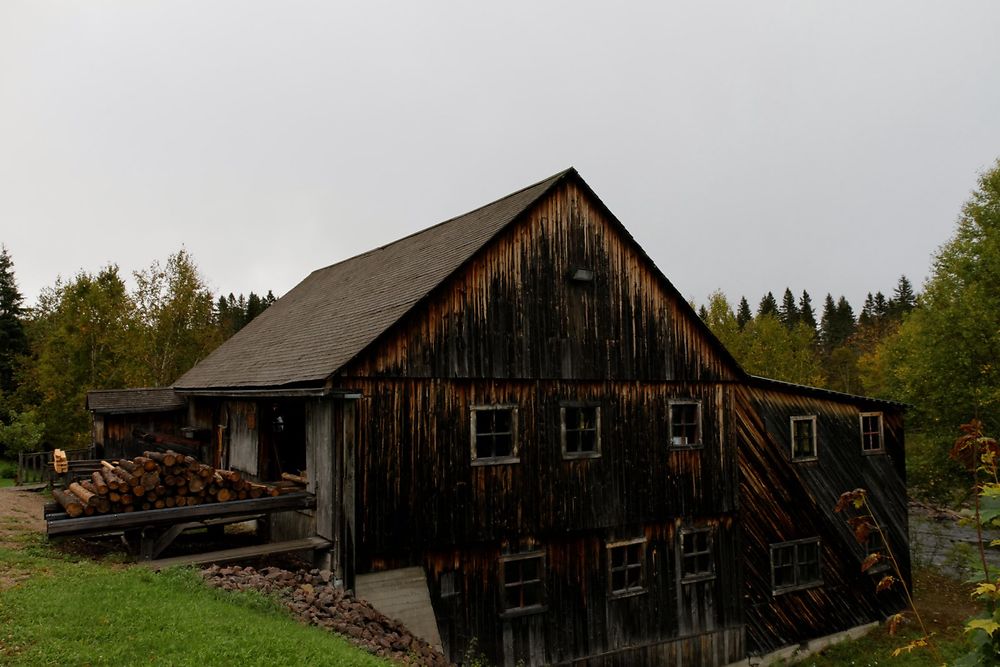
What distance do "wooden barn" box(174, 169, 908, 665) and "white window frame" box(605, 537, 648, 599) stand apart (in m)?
0.05

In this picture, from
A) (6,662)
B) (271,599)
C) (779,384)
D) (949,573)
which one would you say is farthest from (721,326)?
(6,662)

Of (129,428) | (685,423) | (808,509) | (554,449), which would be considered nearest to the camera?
(554,449)

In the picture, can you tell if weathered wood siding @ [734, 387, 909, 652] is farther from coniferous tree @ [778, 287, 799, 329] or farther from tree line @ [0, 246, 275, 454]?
coniferous tree @ [778, 287, 799, 329]

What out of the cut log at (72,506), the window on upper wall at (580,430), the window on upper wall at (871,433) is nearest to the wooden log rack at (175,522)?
the cut log at (72,506)

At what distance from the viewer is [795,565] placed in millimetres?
18609

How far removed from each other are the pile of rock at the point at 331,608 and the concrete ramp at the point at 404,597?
0.96ft

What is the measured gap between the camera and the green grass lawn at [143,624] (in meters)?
7.94

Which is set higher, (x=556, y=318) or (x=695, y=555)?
(x=556, y=318)

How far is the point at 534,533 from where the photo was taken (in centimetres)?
1428

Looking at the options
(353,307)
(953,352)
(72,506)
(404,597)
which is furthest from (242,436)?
(953,352)

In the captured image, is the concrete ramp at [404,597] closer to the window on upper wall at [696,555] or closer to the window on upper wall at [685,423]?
the window on upper wall at [696,555]

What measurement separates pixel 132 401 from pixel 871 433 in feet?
77.7

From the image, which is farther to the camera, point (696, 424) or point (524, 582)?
point (696, 424)

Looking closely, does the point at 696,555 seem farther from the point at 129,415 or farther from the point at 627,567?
the point at 129,415
